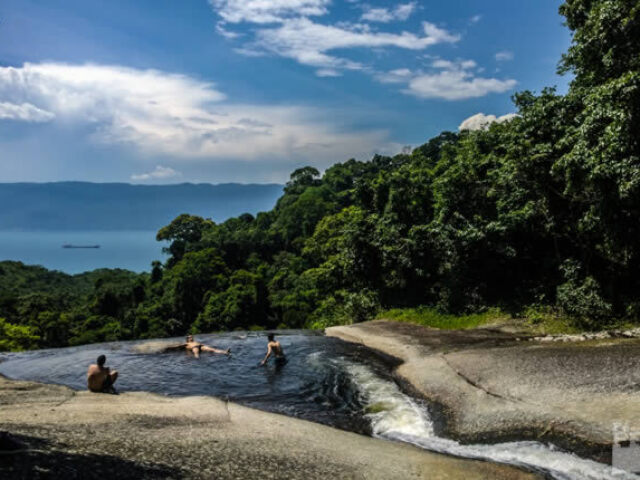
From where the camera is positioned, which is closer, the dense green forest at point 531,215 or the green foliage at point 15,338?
the dense green forest at point 531,215

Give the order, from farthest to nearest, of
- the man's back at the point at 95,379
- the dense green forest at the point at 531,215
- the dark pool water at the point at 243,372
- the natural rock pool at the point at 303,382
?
the dense green forest at the point at 531,215
the dark pool water at the point at 243,372
the man's back at the point at 95,379
the natural rock pool at the point at 303,382

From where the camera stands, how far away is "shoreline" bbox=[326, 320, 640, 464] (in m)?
9.25

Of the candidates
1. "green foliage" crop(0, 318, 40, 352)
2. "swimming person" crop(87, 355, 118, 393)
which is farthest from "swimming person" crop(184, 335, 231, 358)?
"green foliage" crop(0, 318, 40, 352)

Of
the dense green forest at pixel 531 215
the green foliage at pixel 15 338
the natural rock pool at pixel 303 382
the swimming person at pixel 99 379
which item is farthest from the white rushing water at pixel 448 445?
the green foliage at pixel 15 338

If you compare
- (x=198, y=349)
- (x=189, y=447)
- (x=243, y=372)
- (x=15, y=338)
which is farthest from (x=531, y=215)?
(x=15, y=338)

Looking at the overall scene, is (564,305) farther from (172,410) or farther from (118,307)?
(118,307)

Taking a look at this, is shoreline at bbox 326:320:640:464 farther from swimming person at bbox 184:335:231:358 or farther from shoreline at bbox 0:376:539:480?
swimming person at bbox 184:335:231:358

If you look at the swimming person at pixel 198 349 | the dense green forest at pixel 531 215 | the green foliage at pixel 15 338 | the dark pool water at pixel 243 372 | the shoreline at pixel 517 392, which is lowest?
the green foliage at pixel 15 338

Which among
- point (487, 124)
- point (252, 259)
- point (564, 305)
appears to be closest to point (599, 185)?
point (564, 305)

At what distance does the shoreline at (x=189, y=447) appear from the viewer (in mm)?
6656

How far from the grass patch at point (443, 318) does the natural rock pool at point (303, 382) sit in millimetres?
4997

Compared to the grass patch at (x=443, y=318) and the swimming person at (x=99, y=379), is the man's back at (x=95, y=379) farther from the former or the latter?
the grass patch at (x=443, y=318)

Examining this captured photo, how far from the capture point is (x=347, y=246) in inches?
1268

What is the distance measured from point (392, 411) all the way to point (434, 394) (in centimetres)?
163
